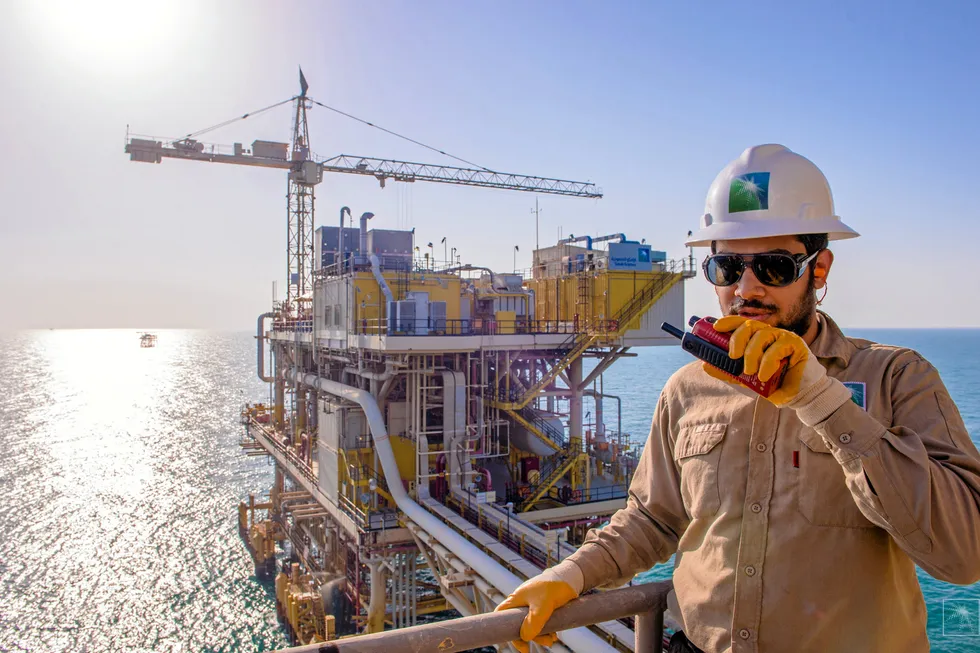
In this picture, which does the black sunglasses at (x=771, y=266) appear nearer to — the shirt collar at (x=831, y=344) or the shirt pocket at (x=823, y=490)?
the shirt collar at (x=831, y=344)

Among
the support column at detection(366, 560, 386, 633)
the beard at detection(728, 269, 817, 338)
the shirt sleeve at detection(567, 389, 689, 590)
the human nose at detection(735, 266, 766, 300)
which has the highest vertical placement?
the human nose at detection(735, 266, 766, 300)

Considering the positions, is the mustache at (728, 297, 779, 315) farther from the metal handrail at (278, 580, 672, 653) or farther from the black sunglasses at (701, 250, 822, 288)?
the metal handrail at (278, 580, 672, 653)

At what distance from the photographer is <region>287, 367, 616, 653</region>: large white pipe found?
37.6 ft

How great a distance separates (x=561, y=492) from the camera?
25.2 meters

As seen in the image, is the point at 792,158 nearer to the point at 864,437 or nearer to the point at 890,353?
the point at 890,353

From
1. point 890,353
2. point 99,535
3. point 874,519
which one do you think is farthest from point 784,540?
point 99,535

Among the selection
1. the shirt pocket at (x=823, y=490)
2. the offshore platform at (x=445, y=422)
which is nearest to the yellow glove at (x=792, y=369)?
the shirt pocket at (x=823, y=490)

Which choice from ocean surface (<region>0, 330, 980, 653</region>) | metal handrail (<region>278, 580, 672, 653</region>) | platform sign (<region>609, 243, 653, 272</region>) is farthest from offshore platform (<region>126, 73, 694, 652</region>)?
metal handrail (<region>278, 580, 672, 653</region>)

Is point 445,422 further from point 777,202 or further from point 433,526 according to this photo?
point 777,202

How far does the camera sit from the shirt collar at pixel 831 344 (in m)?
2.96

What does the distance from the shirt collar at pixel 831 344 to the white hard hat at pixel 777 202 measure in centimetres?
46

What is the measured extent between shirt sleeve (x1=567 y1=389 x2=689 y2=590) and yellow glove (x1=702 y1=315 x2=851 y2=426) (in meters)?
1.22

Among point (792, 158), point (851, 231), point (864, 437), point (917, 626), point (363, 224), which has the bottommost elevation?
point (917, 626)

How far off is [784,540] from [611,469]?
25.5 m
